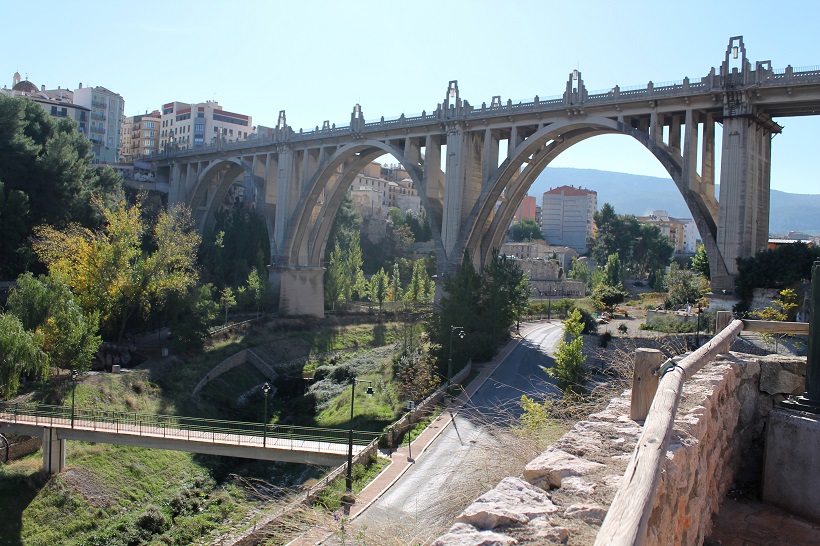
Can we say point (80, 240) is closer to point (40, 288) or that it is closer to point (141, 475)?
point (40, 288)

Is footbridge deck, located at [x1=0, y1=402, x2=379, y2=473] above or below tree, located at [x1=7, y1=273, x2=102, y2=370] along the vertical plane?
below

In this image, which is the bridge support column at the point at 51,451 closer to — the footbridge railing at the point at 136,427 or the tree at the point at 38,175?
the footbridge railing at the point at 136,427

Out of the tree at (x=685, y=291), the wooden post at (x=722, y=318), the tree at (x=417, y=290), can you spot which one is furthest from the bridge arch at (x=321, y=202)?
the wooden post at (x=722, y=318)

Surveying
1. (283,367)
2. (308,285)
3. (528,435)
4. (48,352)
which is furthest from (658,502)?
(308,285)

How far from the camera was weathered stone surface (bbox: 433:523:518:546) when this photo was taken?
3.78m

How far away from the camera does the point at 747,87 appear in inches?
1016

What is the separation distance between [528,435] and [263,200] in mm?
44824

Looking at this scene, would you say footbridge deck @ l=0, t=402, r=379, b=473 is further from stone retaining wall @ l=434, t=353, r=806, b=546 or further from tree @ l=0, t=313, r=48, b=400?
stone retaining wall @ l=434, t=353, r=806, b=546

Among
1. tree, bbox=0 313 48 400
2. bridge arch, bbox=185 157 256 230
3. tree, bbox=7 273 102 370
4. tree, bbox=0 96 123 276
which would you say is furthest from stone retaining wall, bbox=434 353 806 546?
bridge arch, bbox=185 157 256 230

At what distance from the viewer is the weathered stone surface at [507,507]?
4.02 m

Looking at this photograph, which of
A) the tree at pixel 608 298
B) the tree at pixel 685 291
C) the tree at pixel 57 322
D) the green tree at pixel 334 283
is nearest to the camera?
the tree at pixel 57 322

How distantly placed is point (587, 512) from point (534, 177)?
33341 millimetres

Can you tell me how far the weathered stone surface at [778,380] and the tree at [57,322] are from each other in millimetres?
26427

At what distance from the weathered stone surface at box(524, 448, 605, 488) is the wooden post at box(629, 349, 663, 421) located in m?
0.97
